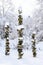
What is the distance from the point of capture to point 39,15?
38.3 meters

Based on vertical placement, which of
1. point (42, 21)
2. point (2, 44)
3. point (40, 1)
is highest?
point (40, 1)

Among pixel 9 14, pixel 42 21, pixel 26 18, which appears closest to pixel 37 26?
pixel 42 21

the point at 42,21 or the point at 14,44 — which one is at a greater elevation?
the point at 42,21

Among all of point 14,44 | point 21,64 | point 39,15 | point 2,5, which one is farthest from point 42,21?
point 21,64

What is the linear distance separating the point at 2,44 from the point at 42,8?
781 centimetres

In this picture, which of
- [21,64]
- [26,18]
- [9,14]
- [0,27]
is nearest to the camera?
[21,64]

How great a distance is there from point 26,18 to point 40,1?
2685cm

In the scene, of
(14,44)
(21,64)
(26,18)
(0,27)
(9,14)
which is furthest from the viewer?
(26,18)

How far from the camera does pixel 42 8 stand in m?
38.1

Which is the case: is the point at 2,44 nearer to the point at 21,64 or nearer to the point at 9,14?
the point at 9,14

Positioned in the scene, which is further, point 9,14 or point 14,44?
point 9,14

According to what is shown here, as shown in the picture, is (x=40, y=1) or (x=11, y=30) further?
(x=11, y=30)

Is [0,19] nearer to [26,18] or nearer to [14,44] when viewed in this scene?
[14,44]

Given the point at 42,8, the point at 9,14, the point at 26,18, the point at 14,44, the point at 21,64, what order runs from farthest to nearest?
the point at 26,18 → the point at 9,14 → the point at 42,8 → the point at 14,44 → the point at 21,64
